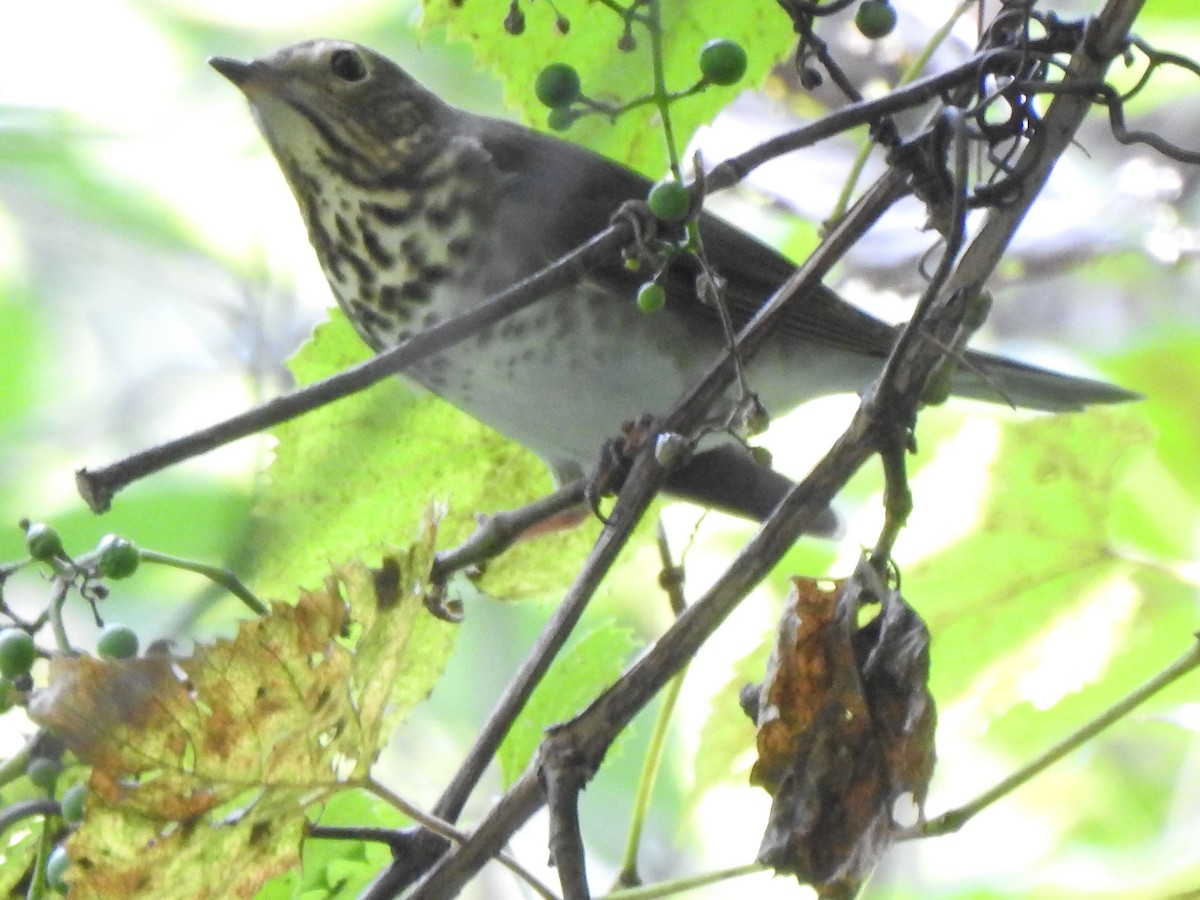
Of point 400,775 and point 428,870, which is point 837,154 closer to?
point 400,775

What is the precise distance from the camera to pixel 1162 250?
1320 mm

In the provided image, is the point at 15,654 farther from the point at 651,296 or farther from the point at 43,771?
the point at 651,296

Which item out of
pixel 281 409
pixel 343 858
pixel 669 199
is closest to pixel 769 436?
pixel 343 858

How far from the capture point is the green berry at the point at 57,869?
2.15 ft

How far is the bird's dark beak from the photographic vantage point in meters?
1.03

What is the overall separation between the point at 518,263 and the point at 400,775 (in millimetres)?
884

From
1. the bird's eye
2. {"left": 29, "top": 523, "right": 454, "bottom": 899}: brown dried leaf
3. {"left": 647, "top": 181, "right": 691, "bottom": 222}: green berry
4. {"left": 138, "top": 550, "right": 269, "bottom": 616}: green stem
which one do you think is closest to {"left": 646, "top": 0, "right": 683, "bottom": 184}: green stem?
{"left": 647, "top": 181, "right": 691, "bottom": 222}: green berry

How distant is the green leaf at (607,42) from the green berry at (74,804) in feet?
1.56

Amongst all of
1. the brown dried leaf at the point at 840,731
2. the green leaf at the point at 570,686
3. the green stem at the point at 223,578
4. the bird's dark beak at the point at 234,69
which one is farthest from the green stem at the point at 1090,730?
the bird's dark beak at the point at 234,69

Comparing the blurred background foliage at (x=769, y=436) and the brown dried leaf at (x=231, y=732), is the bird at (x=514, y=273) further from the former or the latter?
the brown dried leaf at (x=231, y=732)

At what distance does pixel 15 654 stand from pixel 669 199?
351 millimetres

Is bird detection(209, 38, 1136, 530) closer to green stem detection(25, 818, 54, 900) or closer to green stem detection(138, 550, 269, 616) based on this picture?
green stem detection(138, 550, 269, 616)

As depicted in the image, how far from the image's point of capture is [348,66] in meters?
1.19

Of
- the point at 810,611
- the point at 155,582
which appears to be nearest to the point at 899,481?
the point at 810,611
